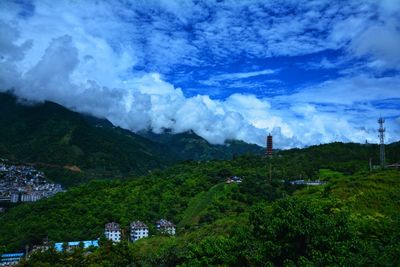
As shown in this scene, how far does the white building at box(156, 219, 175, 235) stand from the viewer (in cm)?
5552

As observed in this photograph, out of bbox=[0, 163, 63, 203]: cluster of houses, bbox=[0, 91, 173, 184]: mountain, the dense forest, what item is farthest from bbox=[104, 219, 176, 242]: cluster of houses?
bbox=[0, 91, 173, 184]: mountain

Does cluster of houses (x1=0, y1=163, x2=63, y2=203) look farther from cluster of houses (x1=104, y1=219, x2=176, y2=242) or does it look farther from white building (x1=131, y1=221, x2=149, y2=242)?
white building (x1=131, y1=221, x2=149, y2=242)

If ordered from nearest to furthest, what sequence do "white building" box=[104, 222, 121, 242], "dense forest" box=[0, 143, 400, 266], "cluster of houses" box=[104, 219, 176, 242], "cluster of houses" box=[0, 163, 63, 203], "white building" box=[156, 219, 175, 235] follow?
1. "dense forest" box=[0, 143, 400, 266]
2. "white building" box=[156, 219, 175, 235]
3. "cluster of houses" box=[104, 219, 176, 242]
4. "white building" box=[104, 222, 121, 242]
5. "cluster of houses" box=[0, 163, 63, 203]

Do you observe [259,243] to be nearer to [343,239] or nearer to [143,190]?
[343,239]

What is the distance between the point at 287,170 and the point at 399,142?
31444 millimetres

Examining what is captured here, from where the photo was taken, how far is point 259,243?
17.4 metres

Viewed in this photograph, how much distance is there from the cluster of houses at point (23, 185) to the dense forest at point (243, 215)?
125 ft

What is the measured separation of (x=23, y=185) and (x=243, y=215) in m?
110

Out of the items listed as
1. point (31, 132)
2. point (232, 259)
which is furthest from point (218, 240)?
point (31, 132)

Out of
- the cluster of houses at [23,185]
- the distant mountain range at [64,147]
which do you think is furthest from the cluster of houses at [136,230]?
the distant mountain range at [64,147]

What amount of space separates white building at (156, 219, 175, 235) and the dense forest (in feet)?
4.11

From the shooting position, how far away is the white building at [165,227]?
5552 centimetres

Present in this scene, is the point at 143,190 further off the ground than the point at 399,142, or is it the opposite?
the point at 399,142

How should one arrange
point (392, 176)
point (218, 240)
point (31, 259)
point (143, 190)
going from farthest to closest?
point (143, 190) → point (392, 176) → point (31, 259) → point (218, 240)
